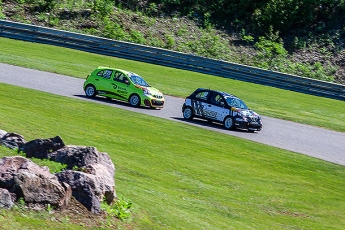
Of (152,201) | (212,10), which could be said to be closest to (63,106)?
(152,201)

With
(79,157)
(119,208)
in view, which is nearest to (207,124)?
(79,157)

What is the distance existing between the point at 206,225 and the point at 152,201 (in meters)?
1.15

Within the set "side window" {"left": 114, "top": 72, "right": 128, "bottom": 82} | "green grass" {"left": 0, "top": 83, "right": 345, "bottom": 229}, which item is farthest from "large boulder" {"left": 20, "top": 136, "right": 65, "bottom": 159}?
"side window" {"left": 114, "top": 72, "right": 128, "bottom": 82}

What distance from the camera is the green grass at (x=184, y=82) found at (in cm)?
3222

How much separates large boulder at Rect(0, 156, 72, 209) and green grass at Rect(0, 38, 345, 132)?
21.3 m

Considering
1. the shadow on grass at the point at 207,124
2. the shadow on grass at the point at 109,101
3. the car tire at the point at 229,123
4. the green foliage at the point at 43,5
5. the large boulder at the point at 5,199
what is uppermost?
the green foliage at the point at 43,5

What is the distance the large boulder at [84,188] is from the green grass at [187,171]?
687mm

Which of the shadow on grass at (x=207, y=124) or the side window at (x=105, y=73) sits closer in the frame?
the shadow on grass at (x=207, y=124)

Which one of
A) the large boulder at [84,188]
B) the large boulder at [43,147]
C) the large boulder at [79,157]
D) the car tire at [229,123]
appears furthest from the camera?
the car tire at [229,123]

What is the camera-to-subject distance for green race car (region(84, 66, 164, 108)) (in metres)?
28.6

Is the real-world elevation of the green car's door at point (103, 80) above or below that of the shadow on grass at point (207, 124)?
above

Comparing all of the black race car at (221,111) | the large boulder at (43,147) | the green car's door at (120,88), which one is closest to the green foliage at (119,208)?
the large boulder at (43,147)

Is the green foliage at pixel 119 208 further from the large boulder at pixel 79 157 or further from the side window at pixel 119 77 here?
the side window at pixel 119 77

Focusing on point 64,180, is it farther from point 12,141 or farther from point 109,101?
point 109,101
